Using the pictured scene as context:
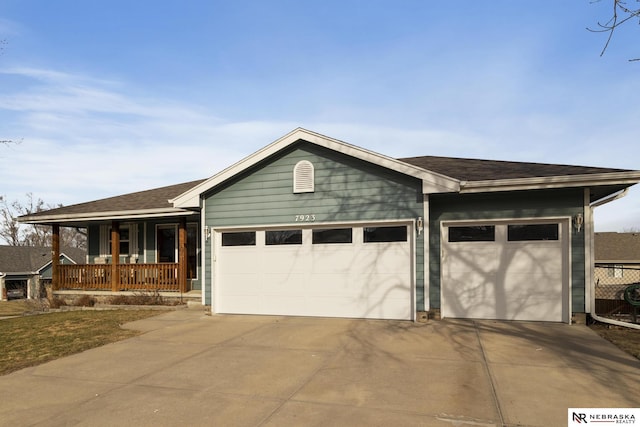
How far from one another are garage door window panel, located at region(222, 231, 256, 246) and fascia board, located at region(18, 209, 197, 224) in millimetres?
2150

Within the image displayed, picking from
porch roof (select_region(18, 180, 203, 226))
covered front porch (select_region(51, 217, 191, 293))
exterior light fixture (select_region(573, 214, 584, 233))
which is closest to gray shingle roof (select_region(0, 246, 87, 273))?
porch roof (select_region(18, 180, 203, 226))

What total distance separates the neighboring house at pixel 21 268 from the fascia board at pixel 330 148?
3137cm

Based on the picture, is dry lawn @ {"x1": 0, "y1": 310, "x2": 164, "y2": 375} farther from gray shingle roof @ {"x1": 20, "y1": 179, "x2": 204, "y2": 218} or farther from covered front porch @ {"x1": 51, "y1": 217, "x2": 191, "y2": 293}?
gray shingle roof @ {"x1": 20, "y1": 179, "x2": 204, "y2": 218}

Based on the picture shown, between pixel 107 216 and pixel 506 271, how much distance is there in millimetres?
12903

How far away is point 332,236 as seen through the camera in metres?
10.1

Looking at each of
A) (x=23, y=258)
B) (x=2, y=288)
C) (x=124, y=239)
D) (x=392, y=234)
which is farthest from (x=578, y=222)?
(x=23, y=258)

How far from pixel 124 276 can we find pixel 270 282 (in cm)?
712

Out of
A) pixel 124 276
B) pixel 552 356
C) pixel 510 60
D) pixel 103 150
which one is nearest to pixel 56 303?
pixel 124 276

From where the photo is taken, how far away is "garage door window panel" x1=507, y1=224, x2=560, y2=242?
9.11m

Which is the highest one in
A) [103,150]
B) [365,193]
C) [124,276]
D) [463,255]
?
[103,150]

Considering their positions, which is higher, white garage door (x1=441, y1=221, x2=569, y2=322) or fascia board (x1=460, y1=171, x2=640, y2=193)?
fascia board (x1=460, y1=171, x2=640, y2=193)

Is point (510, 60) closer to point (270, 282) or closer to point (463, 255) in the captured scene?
point (463, 255)

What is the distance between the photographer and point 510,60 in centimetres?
1205

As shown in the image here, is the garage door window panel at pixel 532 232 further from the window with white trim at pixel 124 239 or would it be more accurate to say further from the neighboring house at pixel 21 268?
the neighboring house at pixel 21 268
